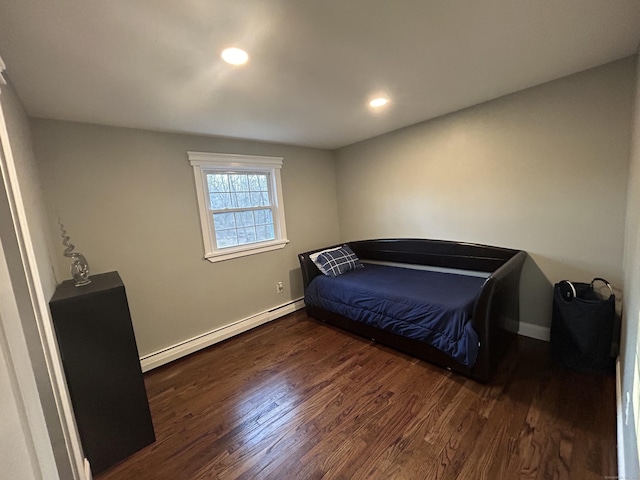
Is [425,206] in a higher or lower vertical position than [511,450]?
higher

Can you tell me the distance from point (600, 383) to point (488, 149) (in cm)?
205

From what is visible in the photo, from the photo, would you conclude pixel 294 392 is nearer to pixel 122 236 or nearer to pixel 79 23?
pixel 122 236

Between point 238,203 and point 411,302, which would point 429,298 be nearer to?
point 411,302

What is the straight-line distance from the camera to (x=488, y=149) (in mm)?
2619

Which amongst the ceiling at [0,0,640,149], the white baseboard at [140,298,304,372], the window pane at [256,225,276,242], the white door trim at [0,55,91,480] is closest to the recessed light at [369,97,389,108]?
the ceiling at [0,0,640,149]

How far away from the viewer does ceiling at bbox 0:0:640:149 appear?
115 cm

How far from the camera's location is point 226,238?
3.13 m

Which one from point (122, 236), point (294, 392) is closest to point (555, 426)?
point (294, 392)

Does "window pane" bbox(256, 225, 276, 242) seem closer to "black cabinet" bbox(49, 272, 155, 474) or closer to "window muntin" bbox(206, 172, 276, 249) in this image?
"window muntin" bbox(206, 172, 276, 249)

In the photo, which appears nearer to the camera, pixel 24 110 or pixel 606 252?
pixel 24 110

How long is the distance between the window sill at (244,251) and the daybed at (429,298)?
14.7 inches

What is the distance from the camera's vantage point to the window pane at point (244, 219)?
10.6 ft

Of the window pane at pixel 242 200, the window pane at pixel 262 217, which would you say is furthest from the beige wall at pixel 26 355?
the window pane at pixel 262 217

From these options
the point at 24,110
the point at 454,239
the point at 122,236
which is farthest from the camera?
the point at 454,239
